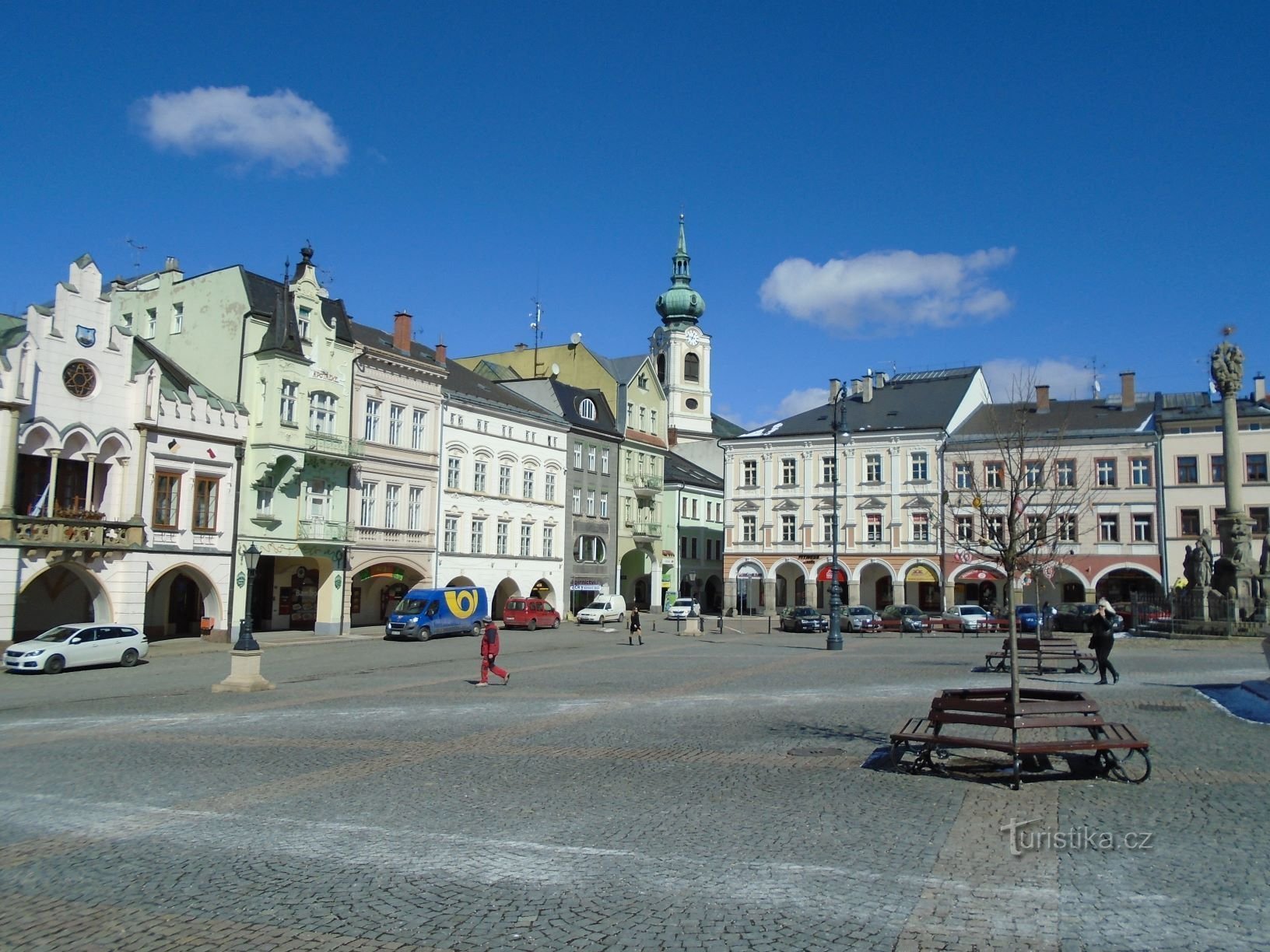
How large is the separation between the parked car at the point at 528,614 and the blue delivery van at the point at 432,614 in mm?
4101

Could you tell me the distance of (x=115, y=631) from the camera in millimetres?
29391

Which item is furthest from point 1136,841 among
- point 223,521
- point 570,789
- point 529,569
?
point 529,569

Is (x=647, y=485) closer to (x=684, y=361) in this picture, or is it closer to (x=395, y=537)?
(x=395, y=537)

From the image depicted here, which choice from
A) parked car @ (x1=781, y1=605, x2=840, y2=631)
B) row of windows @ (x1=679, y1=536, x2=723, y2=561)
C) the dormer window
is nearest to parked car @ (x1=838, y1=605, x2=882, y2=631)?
parked car @ (x1=781, y1=605, x2=840, y2=631)

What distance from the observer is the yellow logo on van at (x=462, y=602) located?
43156mm

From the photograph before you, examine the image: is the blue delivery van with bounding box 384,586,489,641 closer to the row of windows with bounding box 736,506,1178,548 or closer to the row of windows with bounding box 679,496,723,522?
the row of windows with bounding box 736,506,1178,548

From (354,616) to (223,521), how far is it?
10.8 m

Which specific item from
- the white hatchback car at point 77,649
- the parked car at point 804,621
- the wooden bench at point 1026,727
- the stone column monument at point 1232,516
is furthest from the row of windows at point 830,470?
the wooden bench at point 1026,727

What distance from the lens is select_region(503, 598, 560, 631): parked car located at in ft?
161

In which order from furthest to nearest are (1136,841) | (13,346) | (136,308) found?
(136,308)
(13,346)
(1136,841)

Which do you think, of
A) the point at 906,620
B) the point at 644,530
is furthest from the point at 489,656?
the point at 644,530

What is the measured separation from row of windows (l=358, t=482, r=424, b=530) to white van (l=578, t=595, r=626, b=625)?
33.8 feet

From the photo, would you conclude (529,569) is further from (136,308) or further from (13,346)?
(13,346)

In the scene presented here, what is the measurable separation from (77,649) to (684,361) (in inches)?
3329
